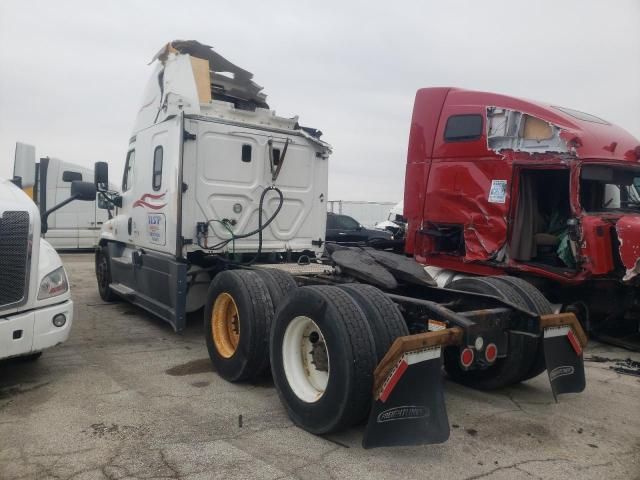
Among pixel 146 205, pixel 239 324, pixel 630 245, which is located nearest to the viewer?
pixel 239 324

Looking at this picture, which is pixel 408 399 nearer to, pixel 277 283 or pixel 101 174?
pixel 277 283

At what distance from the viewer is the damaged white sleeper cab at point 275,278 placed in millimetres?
3475

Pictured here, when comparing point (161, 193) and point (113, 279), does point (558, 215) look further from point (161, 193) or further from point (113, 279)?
point (113, 279)

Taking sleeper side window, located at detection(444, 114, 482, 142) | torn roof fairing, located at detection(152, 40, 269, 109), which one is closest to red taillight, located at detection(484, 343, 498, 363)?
sleeper side window, located at detection(444, 114, 482, 142)

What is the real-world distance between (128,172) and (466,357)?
616cm

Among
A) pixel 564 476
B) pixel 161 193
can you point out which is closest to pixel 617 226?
pixel 564 476

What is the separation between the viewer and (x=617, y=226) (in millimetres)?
6191

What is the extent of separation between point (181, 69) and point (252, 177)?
1642 millimetres

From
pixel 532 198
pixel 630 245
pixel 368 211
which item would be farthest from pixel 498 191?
pixel 368 211

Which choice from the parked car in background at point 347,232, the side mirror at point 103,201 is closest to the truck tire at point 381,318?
the side mirror at point 103,201

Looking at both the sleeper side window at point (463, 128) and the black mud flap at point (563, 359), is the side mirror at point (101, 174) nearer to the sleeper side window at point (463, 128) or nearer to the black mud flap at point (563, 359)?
the sleeper side window at point (463, 128)

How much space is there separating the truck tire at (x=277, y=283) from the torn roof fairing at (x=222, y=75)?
313 cm

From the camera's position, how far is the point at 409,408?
331cm

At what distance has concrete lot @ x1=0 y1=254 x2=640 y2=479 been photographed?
10.9 ft
